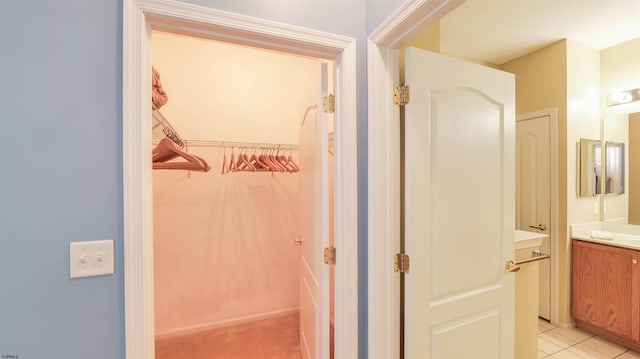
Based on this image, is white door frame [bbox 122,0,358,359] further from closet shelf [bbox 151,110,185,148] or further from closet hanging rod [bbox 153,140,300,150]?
closet hanging rod [bbox 153,140,300,150]

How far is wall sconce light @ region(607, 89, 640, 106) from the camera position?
2.51 m

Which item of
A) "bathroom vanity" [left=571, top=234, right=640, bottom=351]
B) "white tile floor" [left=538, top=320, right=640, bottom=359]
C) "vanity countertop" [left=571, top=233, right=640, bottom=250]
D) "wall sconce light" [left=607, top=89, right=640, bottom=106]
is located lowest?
"white tile floor" [left=538, top=320, right=640, bottom=359]

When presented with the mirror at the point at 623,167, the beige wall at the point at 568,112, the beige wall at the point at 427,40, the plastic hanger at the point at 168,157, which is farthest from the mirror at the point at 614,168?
the plastic hanger at the point at 168,157

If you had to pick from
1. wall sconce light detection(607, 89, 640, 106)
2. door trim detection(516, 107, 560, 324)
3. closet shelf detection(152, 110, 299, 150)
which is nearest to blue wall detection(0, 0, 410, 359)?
closet shelf detection(152, 110, 299, 150)

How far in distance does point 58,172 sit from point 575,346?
3.67 metres

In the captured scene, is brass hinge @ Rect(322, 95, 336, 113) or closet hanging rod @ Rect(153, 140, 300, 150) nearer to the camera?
brass hinge @ Rect(322, 95, 336, 113)

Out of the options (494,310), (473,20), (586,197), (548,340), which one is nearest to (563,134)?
(586,197)

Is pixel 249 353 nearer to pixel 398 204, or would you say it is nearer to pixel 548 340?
pixel 398 204

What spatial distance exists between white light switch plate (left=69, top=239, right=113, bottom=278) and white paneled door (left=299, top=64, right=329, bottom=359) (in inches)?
33.5

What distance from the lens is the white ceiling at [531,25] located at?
208 centimetres

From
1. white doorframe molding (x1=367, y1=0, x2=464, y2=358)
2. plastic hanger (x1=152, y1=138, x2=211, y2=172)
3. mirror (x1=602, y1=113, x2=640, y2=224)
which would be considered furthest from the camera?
mirror (x1=602, y1=113, x2=640, y2=224)

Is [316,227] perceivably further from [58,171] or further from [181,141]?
[181,141]

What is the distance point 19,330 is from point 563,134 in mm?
3803

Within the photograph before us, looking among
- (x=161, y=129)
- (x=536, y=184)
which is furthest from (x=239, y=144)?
(x=536, y=184)
